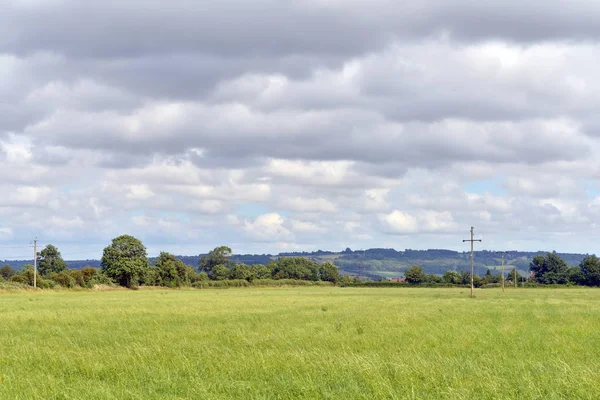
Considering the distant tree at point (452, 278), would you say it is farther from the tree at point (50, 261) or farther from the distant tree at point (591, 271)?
the tree at point (50, 261)

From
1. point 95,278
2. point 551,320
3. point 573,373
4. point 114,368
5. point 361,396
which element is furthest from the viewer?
point 95,278

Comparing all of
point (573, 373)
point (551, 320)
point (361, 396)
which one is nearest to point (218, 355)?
point (361, 396)

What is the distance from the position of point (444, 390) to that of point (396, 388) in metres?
1.10

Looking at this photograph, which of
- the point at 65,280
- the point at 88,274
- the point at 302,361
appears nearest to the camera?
the point at 302,361

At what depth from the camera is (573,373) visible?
52.3 feet

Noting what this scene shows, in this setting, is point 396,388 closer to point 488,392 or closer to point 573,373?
point 488,392

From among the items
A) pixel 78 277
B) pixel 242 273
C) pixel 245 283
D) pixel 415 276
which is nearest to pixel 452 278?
pixel 415 276

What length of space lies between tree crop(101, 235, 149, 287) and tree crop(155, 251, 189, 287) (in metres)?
8.11

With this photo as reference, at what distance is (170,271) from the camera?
465ft

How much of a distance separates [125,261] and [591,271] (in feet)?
435

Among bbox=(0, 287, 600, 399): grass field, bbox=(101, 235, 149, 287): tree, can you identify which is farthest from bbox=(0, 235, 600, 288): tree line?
bbox=(0, 287, 600, 399): grass field

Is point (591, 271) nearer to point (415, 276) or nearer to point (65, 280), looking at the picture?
point (415, 276)

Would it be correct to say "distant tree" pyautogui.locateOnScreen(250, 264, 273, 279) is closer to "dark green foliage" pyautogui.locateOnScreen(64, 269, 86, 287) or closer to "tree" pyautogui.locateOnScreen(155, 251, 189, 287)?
"tree" pyautogui.locateOnScreen(155, 251, 189, 287)

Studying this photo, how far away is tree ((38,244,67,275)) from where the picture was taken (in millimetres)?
160500
